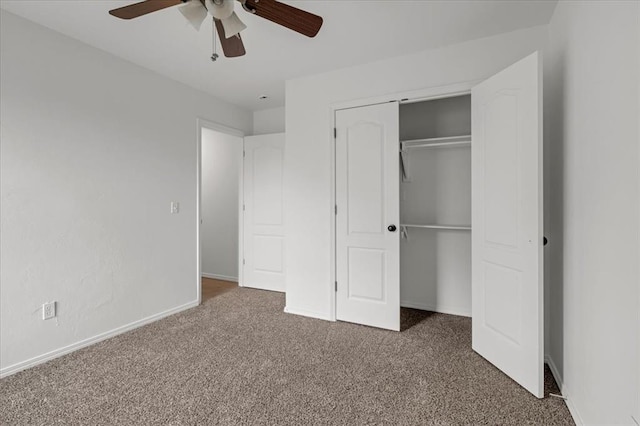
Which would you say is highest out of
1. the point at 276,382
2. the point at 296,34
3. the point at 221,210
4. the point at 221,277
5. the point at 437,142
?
the point at 296,34

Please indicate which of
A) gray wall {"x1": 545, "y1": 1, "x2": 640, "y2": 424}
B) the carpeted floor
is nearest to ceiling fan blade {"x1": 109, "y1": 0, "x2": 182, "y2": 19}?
gray wall {"x1": 545, "y1": 1, "x2": 640, "y2": 424}

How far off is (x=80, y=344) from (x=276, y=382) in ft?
5.76

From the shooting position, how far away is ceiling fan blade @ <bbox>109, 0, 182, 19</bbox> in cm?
164

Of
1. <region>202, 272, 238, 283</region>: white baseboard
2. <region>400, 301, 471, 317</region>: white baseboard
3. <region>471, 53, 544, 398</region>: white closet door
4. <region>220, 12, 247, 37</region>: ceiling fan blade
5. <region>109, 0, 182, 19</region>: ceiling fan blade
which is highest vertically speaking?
<region>109, 0, 182, 19</region>: ceiling fan blade

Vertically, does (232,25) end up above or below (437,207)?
Result: above

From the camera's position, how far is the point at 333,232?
3.14 metres

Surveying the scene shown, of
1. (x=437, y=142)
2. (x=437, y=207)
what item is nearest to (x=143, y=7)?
(x=437, y=142)

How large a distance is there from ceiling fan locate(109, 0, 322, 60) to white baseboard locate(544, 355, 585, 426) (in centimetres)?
253

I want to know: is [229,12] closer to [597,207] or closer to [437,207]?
[597,207]

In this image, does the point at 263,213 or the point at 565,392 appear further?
the point at 263,213

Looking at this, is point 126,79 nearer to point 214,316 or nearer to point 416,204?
point 214,316

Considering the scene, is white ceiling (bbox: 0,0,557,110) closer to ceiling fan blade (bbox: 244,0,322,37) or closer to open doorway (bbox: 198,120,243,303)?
ceiling fan blade (bbox: 244,0,322,37)

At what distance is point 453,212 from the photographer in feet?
11.0

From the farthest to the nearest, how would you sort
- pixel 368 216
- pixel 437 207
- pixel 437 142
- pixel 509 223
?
pixel 437 207
pixel 437 142
pixel 368 216
pixel 509 223
